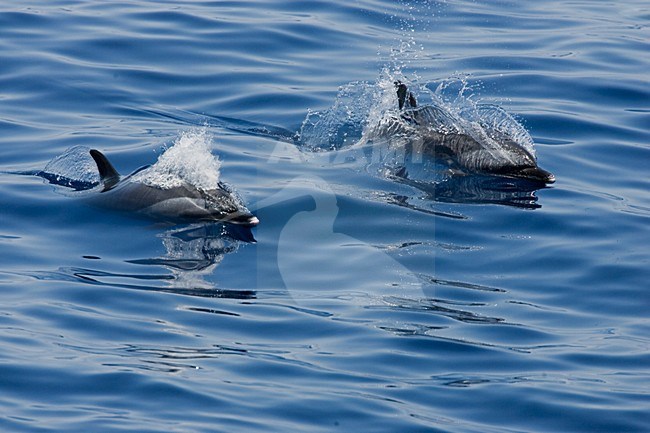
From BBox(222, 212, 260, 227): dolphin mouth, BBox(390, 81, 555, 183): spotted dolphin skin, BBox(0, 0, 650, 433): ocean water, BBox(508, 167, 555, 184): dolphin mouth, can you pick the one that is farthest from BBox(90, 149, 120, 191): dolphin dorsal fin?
BBox(508, 167, 555, 184): dolphin mouth

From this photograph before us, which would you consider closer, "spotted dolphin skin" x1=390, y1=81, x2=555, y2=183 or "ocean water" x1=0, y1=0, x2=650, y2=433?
"ocean water" x1=0, y1=0, x2=650, y2=433

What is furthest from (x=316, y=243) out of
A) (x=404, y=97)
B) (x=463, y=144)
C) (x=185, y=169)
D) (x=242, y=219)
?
(x=404, y=97)

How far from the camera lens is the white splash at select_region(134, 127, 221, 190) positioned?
1224cm

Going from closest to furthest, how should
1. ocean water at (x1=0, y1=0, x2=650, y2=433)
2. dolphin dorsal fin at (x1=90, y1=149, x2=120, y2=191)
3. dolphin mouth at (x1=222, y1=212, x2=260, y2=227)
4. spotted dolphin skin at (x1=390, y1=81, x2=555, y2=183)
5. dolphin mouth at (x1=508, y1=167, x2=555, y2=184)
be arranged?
ocean water at (x1=0, y1=0, x2=650, y2=433)
dolphin mouth at (x1=222, y1=212, x2=260, y2=227)
dolphin dorsal fin at (x1=90, y1=149, x2=120, y2=191)
dolphin mouth at (x1=508, y1=167, x2=555, y2=184)
spotted dolphin skin at (x1=390, y1=81, x2=555, y2=183)

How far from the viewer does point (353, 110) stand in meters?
15.9

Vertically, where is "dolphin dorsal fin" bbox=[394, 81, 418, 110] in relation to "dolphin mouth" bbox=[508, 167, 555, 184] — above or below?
above

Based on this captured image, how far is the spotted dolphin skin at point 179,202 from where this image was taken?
11859mm

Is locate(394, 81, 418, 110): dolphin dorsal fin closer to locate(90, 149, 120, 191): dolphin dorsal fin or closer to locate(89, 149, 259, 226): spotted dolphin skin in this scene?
locate(89, 149, 259, 226): spotted dolphin skin

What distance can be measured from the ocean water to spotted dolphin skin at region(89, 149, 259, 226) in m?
0.18

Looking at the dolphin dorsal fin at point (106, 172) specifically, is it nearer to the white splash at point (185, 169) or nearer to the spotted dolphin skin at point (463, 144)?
the white splash at point (185, 169)

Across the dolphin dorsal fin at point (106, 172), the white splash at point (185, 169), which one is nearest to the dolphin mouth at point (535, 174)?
the white splash at point (185, 169)

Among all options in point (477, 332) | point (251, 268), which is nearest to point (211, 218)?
point (251, 268)

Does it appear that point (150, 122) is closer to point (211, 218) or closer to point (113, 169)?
point (113, 169)

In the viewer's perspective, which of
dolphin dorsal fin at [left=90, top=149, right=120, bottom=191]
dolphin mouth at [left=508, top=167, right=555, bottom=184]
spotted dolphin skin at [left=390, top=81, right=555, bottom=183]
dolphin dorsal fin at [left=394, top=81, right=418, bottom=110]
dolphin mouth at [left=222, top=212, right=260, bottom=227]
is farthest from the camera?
dolphin dorsal fin at [left=394, top=81, right=418, bottom=110]
